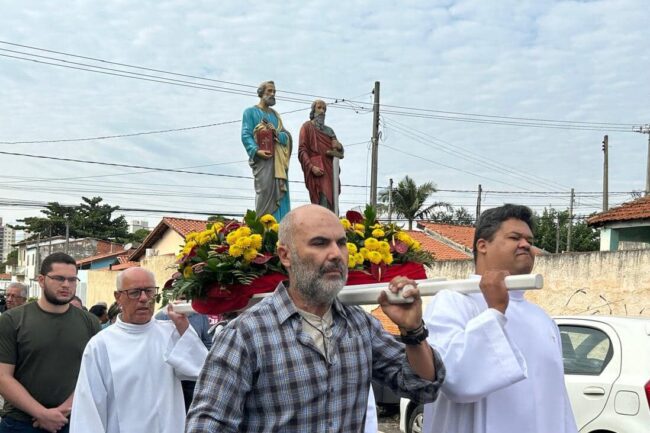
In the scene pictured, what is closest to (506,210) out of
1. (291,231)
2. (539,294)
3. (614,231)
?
(291,231)

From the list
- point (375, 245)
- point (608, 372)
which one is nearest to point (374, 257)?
point (375, 245)

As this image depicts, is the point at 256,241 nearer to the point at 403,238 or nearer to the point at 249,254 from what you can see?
the point at 249,254

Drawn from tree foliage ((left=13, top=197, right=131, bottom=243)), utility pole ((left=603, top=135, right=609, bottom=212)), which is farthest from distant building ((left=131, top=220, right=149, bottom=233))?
utility pole ((left=603, top=135, right=609, bottom=212))

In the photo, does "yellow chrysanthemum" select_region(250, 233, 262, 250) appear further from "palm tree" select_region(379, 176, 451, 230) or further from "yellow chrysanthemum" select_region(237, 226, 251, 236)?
"palm tree" select_region(379, 176, 451, 230)

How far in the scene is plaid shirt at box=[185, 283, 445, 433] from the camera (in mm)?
2186

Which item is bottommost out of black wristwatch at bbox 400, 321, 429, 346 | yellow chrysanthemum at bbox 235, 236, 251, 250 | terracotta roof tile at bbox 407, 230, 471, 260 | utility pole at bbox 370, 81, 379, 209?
terracotta roof tile at bbox 407, 230, 471, 260

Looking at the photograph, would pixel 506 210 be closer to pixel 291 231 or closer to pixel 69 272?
pixel 291 231

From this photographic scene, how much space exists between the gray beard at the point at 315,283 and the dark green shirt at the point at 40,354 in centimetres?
287

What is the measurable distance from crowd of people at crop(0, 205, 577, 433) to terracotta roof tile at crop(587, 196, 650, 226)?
550 inches

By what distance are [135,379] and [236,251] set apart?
112cm

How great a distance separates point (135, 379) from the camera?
387cm

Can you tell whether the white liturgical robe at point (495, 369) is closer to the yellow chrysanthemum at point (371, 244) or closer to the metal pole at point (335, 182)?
the yellow chrysanthemum at point (371, 244)

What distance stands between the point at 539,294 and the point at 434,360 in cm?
1165

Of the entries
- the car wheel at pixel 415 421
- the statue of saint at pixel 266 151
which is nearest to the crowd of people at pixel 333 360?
the statue of saint at pixel 266 151
